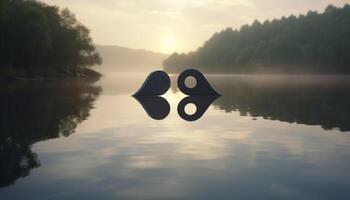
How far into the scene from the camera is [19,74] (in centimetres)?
6278

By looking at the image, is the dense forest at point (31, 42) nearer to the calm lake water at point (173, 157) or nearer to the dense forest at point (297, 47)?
the calm lake water at point (173, 157)

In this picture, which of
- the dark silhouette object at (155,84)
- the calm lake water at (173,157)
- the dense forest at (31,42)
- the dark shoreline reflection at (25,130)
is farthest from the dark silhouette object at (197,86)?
the dense forest at (31,42)

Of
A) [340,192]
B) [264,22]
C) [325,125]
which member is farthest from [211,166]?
[264,22]

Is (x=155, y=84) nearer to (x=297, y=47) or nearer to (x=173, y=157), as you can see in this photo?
(x=173, y=157)

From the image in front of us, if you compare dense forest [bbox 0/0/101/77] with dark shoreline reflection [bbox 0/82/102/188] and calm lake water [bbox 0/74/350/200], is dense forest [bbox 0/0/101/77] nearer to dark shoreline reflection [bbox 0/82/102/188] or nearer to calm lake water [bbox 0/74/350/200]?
dark shoreline reflection [bbox 0/82/102/188]

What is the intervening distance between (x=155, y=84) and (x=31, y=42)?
3666 cm

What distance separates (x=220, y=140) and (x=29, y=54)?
5646cm

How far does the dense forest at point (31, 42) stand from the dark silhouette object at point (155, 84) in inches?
1341

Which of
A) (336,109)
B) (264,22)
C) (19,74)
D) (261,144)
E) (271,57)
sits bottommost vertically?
(261,144)

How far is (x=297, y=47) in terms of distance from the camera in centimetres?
13025

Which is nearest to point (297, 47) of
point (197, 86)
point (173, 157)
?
point (197, 86)

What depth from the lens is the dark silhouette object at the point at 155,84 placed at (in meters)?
31.6

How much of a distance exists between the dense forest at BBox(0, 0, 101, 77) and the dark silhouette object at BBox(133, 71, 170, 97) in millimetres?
34053

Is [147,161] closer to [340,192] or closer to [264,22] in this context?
[340,192]
